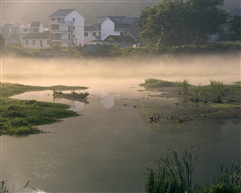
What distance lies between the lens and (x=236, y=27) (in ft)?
240

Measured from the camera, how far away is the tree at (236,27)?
2817 inches

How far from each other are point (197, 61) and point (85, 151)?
51.9m

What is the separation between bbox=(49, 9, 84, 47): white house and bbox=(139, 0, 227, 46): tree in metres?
25.1

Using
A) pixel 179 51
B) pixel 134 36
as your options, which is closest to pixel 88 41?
pixel 134 36

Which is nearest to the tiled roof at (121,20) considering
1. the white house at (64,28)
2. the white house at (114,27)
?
the white house at (114,27)

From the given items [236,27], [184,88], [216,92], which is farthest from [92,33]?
[216,92]

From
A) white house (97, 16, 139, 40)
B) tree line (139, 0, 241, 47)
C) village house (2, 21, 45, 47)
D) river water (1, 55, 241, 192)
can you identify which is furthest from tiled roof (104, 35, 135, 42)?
river water (1, 55, 241, 192)

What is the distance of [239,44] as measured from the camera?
2648 inches

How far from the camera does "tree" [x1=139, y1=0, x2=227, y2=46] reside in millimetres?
65250

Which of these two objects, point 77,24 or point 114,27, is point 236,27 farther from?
point 77,24

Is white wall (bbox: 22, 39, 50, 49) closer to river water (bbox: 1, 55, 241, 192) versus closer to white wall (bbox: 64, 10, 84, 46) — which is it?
white wall (bbox: 64, 10, 84, 46)

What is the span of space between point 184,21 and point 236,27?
1357cm

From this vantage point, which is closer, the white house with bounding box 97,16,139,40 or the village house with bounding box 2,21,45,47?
the white house with bounding box 97,16,139,40

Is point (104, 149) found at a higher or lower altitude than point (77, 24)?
lower
